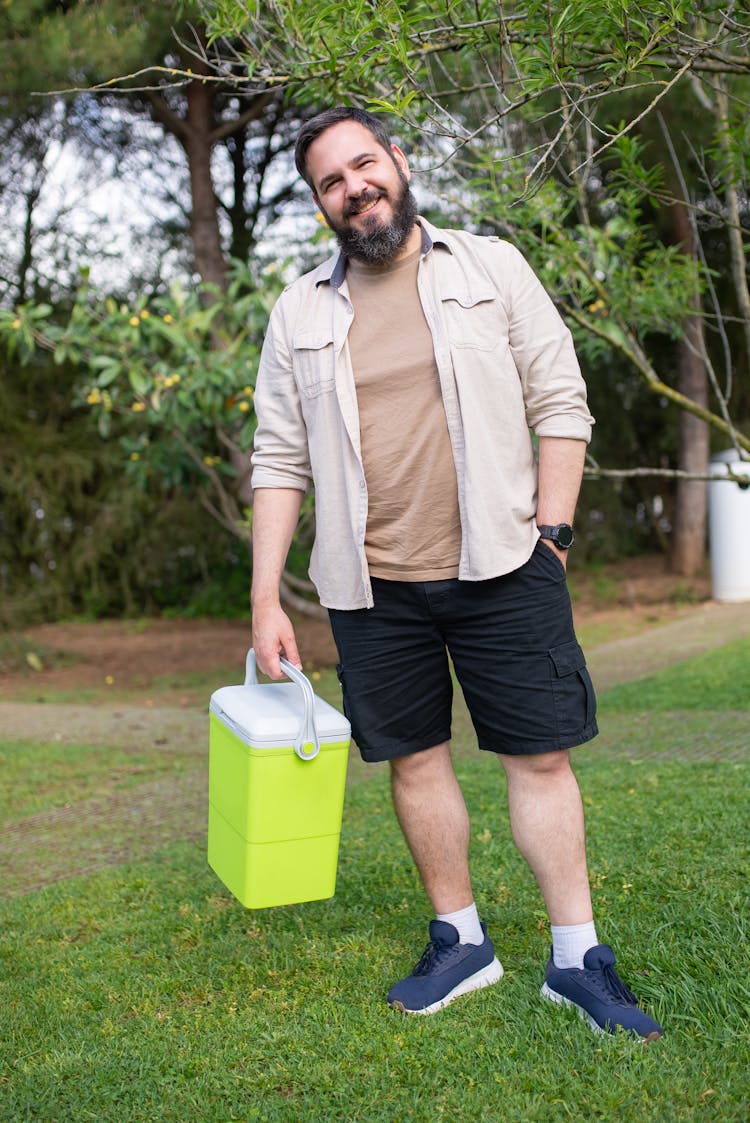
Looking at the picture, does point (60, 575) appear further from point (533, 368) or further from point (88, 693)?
point (533, 368)

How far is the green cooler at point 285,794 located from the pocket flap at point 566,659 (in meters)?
0.45

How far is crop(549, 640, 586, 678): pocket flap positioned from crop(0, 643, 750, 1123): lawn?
693 mm

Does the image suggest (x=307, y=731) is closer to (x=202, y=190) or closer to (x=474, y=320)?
(x=474, y=320)

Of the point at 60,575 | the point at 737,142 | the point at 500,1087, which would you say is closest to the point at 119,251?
the point at 60,575

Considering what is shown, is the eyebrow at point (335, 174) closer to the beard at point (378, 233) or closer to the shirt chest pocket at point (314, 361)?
the beard at point (378, 233)

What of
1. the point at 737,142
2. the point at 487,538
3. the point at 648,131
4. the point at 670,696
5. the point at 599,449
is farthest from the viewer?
A: the point at 599,449

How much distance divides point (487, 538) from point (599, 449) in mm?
9596

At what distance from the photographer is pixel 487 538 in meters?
2.33

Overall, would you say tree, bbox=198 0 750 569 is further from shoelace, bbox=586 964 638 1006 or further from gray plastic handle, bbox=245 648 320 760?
shoelace, bbox=586 964 638 1006

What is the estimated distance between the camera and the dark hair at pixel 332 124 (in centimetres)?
244

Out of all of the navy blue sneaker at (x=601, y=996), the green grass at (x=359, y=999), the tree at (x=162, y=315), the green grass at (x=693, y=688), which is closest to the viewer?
the green grass at (x=359, y=999)

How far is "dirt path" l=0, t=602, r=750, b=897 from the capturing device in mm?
3967

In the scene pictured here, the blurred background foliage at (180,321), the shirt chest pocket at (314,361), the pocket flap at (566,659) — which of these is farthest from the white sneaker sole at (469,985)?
the blurred background foliage at (180,321)

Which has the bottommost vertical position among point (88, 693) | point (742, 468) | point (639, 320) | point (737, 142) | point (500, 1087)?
point (88, 693)
